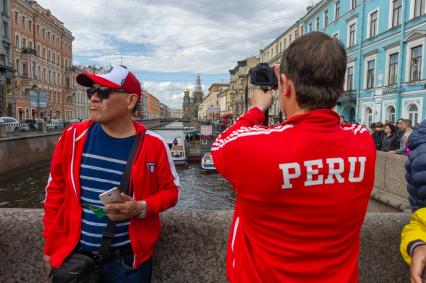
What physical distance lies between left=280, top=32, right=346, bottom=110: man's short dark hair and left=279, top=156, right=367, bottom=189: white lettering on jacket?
21 cm

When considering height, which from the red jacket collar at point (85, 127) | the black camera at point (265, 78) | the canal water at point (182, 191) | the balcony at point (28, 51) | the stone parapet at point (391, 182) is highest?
the balcony at point (28, 51)

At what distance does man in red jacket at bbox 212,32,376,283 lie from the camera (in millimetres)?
1188

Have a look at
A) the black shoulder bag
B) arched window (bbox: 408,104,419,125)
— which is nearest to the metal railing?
the black shoulder bag

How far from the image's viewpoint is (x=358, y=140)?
1.32m

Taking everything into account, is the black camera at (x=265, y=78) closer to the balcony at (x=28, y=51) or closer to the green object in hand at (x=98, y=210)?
the green object in hand at (x=98, y=210)

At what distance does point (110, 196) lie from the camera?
1.62 m

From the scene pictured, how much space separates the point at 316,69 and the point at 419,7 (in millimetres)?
22060

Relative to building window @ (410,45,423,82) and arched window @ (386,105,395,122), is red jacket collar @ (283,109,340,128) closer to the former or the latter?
building window @ (410,45,423,82)

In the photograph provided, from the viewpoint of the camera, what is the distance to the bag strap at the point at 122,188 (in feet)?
5.83

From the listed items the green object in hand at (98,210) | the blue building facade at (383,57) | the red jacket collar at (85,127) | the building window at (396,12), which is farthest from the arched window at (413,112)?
the green object in hand at (98,210)

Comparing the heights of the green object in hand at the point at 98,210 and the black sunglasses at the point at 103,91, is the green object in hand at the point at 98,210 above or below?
below

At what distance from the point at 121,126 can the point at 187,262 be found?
105cm

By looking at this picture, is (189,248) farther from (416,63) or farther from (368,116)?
(368,116)

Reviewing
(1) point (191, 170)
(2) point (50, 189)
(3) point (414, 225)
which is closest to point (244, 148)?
(3) point (414, 225)
